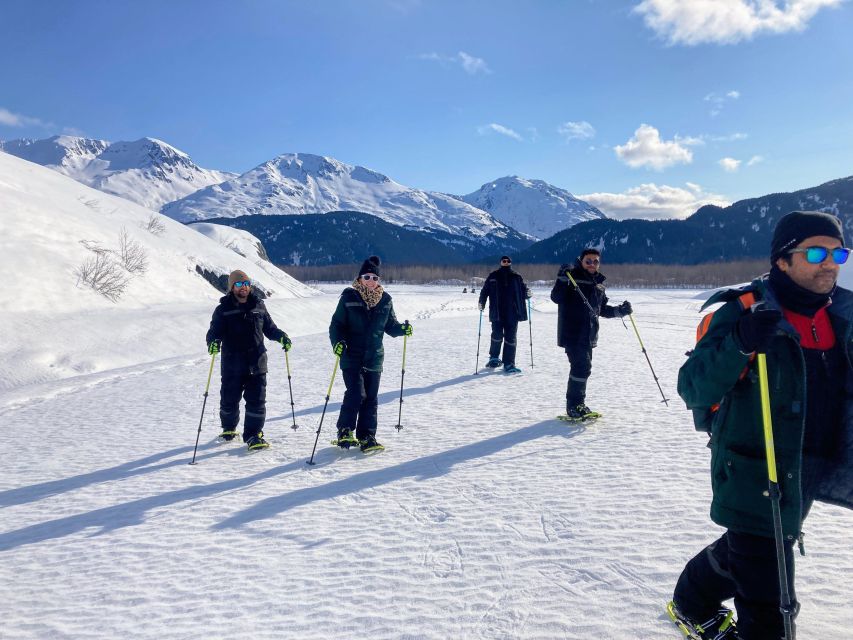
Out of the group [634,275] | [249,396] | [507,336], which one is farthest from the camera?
[634,275]

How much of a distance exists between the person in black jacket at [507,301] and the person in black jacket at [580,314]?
3346 mm

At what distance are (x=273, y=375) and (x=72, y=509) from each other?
6.33m

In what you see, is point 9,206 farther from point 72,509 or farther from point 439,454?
point 439,454

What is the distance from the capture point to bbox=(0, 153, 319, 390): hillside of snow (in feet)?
41.6

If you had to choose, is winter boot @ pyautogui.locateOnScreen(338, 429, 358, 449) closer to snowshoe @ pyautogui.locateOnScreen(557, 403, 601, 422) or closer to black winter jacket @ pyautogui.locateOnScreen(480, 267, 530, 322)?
snowshoe @ pyautogui.locateOnScreen(557, 403, 601, 422)

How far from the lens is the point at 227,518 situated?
440 cm

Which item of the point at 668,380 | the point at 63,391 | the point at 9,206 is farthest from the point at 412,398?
the point at 9,206

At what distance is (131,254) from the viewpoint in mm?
21219

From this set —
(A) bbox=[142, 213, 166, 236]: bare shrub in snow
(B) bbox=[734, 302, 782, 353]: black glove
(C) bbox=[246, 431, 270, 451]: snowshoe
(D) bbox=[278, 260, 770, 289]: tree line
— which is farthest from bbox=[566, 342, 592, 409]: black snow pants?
(D) bbox=[278, 260, 770, 289]: tree line

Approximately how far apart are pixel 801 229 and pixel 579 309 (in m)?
→ 4.57

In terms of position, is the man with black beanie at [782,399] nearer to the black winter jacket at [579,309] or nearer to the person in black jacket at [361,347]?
the person in black jacket at [361,347]

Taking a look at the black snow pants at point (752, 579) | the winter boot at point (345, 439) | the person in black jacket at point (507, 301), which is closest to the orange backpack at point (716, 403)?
the black snow pants at point (752, 579)

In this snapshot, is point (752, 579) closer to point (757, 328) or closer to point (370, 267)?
point (757, 328)

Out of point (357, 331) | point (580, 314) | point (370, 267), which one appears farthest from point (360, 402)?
point (580, 314)
